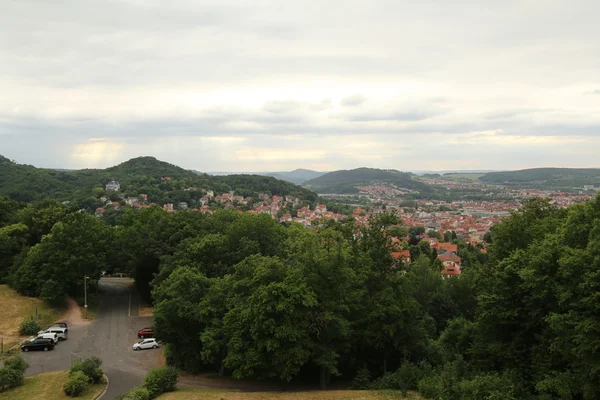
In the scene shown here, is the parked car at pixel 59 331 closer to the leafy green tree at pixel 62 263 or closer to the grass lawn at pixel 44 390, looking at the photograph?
the leafy green tree at pixel 62 263

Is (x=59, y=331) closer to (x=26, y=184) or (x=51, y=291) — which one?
(x=51, y=291)

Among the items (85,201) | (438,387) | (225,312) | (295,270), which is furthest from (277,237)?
(85,201)

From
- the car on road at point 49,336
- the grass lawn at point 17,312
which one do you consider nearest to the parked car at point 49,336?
the car on road at point 49,336

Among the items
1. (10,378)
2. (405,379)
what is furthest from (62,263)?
(405,379)

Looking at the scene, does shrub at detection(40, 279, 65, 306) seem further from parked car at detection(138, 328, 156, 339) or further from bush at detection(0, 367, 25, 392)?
bush at detection(0, 367, 25, 392)

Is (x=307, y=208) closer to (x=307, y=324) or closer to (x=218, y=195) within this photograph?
(x=218, y=195)

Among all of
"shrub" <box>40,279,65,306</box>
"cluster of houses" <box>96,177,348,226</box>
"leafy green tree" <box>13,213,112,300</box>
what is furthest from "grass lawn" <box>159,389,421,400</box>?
"cluster of houses" <box>96,177,348,226</box>
